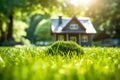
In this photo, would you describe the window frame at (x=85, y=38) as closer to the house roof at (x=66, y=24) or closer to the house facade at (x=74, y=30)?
the house facade at (x=74, y=30)

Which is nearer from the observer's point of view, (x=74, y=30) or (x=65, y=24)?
(x=65, y=24)

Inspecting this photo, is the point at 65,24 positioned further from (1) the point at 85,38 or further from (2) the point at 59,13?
(2) the point at 59,13

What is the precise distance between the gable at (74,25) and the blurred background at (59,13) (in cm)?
431

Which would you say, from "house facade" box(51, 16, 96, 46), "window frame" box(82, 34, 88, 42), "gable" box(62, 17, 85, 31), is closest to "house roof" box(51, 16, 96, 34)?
"house facade" box(51, 16, 96, 46)

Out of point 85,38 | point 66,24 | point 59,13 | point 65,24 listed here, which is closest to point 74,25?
point 66,24

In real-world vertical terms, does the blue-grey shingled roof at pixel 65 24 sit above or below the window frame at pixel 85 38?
above

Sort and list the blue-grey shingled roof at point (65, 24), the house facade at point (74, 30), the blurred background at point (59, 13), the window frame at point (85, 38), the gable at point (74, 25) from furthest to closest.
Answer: the blurred background at point (59, 13)
the window frame at point (85, 38)
the gable at point (74, 25)
the house facade at point (74, 30)
the blue-grey shingled roof at point (65, 24)

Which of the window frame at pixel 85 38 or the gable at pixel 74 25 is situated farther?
the window frame at pixel 85 38

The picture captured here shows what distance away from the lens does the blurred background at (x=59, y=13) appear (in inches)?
2258

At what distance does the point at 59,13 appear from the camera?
62.9 meters

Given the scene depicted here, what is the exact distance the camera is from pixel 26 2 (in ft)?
195

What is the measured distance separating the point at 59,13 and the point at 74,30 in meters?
7.39

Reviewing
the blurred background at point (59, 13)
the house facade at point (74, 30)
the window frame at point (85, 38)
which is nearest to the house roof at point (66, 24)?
the house facade at point (74, 30)

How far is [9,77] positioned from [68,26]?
53.0 m
